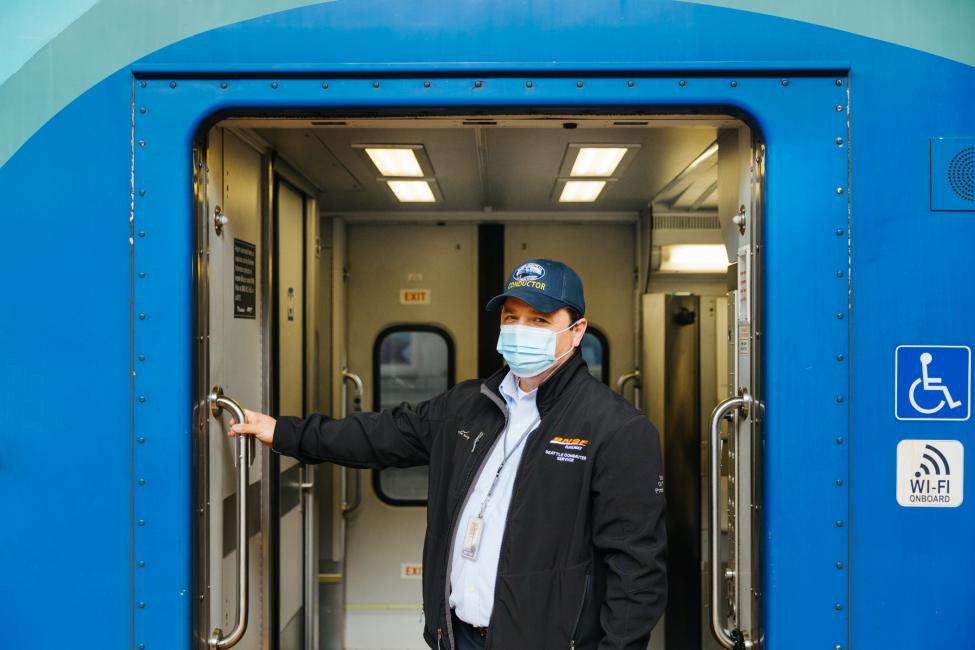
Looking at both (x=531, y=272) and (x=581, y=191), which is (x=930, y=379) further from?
(x=581, y=191)

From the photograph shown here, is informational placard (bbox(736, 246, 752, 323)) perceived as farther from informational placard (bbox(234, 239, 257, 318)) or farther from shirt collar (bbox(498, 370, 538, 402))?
informational placard (bbox(234, 239, 257, 318))

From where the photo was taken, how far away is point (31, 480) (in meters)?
1.96

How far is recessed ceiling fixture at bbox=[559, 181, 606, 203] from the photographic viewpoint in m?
3.86

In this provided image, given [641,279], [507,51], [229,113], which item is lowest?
[641,279]

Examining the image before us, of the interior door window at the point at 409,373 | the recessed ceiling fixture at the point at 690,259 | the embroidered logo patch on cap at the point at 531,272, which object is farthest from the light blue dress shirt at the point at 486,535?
the interior door window at the point at 409,373

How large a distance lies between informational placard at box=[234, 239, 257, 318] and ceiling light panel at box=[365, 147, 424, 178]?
2.52ft

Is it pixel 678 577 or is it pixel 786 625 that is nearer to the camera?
pixel 786 625

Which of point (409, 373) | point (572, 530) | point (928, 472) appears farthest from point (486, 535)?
point (409, 373)

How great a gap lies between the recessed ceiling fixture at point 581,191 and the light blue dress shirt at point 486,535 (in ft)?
6.61

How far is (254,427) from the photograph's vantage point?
7.29 ft

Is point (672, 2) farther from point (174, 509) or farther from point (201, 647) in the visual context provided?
point (201, 647)

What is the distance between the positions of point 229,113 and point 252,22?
249 mm

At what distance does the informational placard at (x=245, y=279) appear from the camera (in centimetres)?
263

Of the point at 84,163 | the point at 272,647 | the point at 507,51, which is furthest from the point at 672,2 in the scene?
the point at 272,647
